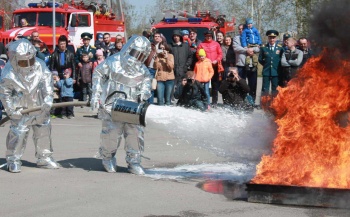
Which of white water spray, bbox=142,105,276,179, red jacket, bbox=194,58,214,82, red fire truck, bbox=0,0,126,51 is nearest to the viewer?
white water spray, bbox=142,105,276,179

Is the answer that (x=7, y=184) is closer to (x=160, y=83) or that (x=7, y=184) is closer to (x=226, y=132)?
(x=226, y=132)

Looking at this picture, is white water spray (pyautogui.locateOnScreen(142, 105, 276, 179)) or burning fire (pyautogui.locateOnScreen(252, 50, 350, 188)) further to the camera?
white water spray (pyautogui.locateOnScreen(142, 105, 276, 179))

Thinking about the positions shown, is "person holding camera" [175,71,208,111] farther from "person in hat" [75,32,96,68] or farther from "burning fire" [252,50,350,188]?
"burning fire" [252,50,350,188]

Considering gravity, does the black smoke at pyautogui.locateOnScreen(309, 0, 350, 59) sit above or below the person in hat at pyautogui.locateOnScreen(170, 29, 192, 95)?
above

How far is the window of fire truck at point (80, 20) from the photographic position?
2486 centimetres

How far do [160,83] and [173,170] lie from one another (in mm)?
6800

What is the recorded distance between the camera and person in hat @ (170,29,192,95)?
17.2 m

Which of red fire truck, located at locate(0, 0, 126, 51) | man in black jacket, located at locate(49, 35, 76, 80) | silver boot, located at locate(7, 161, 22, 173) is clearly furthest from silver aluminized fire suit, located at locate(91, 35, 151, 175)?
red fire truck, located at locate(0, 0, 126, 51)

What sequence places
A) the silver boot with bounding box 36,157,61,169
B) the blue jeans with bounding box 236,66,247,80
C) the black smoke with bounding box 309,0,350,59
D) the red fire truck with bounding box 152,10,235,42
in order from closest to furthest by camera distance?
the black smoke with bounding box 309,0,350,59 < the silver boot with bounding box 36,157,61,169 < the blue jeans with bounding box 236,66,247,80 < the red fire truck with bounding box 152,10,235,42

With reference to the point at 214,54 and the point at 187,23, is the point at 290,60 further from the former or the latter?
the point at 187,23

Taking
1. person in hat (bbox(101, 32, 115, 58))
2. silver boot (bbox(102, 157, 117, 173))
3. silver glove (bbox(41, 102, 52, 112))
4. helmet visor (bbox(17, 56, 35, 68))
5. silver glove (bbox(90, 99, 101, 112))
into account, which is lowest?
silver boot (bbox(102, 157, 117, 173))

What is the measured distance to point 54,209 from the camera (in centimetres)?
753

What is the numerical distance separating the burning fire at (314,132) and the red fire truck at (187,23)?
47.5ft

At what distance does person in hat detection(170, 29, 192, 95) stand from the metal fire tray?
9.52 meters
